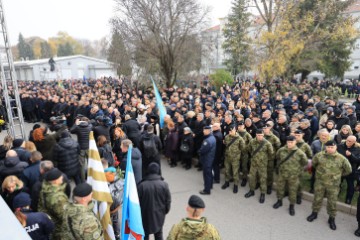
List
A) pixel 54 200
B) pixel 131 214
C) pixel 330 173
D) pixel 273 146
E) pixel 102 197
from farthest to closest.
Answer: pixel 273 146
pixel 330 173
pixel 102 197
pixel 131 214
pixel 54 200

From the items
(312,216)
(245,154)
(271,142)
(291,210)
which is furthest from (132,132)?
(312,216)

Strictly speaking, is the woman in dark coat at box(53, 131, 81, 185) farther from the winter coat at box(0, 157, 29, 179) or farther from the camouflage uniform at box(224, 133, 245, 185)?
the camouflage uniform at box(224, 133, 245, 185)

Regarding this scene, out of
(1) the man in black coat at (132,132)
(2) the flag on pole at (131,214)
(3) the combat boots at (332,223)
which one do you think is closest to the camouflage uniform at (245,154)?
(3) the combat boots at (332,223)

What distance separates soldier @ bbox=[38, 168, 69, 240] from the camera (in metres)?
4.02

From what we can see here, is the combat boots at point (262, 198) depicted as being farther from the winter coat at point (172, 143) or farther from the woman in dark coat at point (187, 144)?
the winter coat at point (172, 143)

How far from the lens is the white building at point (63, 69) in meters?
42.2

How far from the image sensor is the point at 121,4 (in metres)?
18.4

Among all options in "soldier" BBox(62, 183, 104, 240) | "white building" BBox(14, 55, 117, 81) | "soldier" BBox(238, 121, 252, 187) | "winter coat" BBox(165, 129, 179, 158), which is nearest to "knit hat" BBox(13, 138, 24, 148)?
"soldier" BBox(62, 183, 104, 240)

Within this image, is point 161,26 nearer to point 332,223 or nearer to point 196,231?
point 332,223

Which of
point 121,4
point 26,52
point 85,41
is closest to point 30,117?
point 121,4

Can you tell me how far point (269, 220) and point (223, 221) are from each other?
97 centimetres

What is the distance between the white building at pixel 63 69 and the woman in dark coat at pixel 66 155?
116 feet

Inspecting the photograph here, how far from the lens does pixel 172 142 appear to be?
29.3ft

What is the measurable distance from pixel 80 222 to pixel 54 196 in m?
0.90
